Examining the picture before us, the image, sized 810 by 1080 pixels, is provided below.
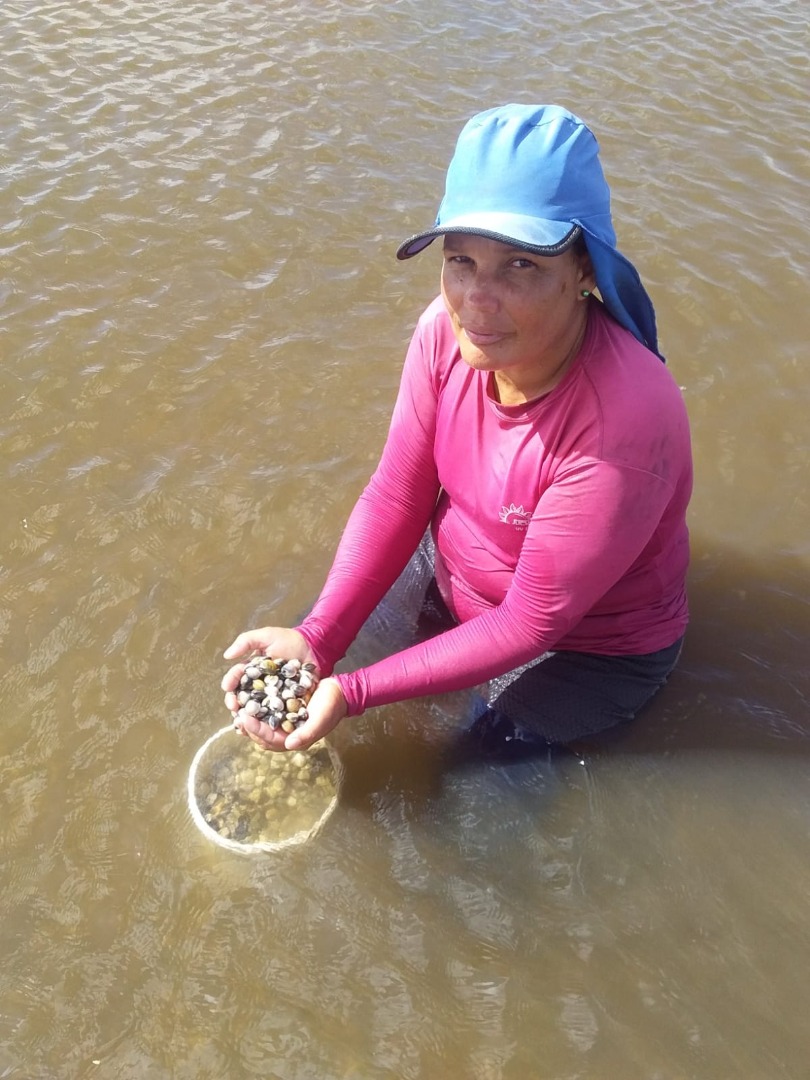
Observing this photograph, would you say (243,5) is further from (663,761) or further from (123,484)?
(663,761)

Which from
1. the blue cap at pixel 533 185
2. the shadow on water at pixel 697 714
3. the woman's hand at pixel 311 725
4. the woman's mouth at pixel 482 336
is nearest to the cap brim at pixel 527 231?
the blue cap at pixel 533 185

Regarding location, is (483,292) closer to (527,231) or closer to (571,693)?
(527,231)

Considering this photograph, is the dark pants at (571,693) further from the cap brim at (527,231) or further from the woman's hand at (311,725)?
the cap brim at (527,231)

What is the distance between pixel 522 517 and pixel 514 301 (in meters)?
0.60

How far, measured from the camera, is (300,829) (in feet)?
8.64

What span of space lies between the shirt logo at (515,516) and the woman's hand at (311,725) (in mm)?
643

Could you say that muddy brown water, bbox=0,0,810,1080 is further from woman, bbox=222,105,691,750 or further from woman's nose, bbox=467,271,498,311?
woman's nose, bbox=467,271,498,311

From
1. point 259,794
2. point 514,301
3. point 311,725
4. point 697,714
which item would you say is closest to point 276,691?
point 311,725

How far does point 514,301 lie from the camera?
1.92 meters

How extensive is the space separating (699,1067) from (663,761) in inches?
35.0

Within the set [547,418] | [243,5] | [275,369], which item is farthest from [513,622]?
[243,5]

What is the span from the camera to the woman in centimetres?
184

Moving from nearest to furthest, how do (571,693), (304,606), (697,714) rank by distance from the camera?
(571,693) → (697,714) → (304,606)

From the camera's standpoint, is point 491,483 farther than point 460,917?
No
